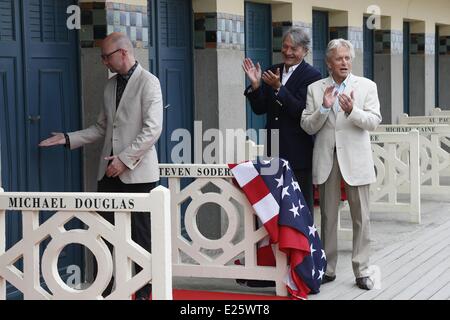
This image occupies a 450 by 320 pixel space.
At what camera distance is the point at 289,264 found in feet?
20.9

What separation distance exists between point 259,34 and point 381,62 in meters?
4.11

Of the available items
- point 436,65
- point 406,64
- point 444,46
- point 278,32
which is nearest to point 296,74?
point 278,32

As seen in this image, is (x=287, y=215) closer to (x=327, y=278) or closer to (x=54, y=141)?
(x=327, y=278)

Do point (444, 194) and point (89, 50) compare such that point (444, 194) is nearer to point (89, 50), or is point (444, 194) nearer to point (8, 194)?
point (89, 50)

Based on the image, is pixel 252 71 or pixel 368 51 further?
pixel 368 51

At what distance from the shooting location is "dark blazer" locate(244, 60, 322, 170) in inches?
264

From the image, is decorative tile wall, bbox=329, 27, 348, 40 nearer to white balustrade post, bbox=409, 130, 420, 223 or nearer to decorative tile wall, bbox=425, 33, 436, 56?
white balustrade post, bbox=409, 130, 420, 223

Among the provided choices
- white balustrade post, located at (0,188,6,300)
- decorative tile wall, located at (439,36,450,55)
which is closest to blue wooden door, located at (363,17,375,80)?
decorative tile wall, located at (439,36,450,55)

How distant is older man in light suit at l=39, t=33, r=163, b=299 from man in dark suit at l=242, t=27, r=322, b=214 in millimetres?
907

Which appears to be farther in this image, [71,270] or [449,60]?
[449,60]

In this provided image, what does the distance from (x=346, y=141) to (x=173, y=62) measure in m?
2.40

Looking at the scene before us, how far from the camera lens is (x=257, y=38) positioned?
10.0 m

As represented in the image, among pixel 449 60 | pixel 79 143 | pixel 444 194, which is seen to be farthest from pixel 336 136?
pixel 449 60
